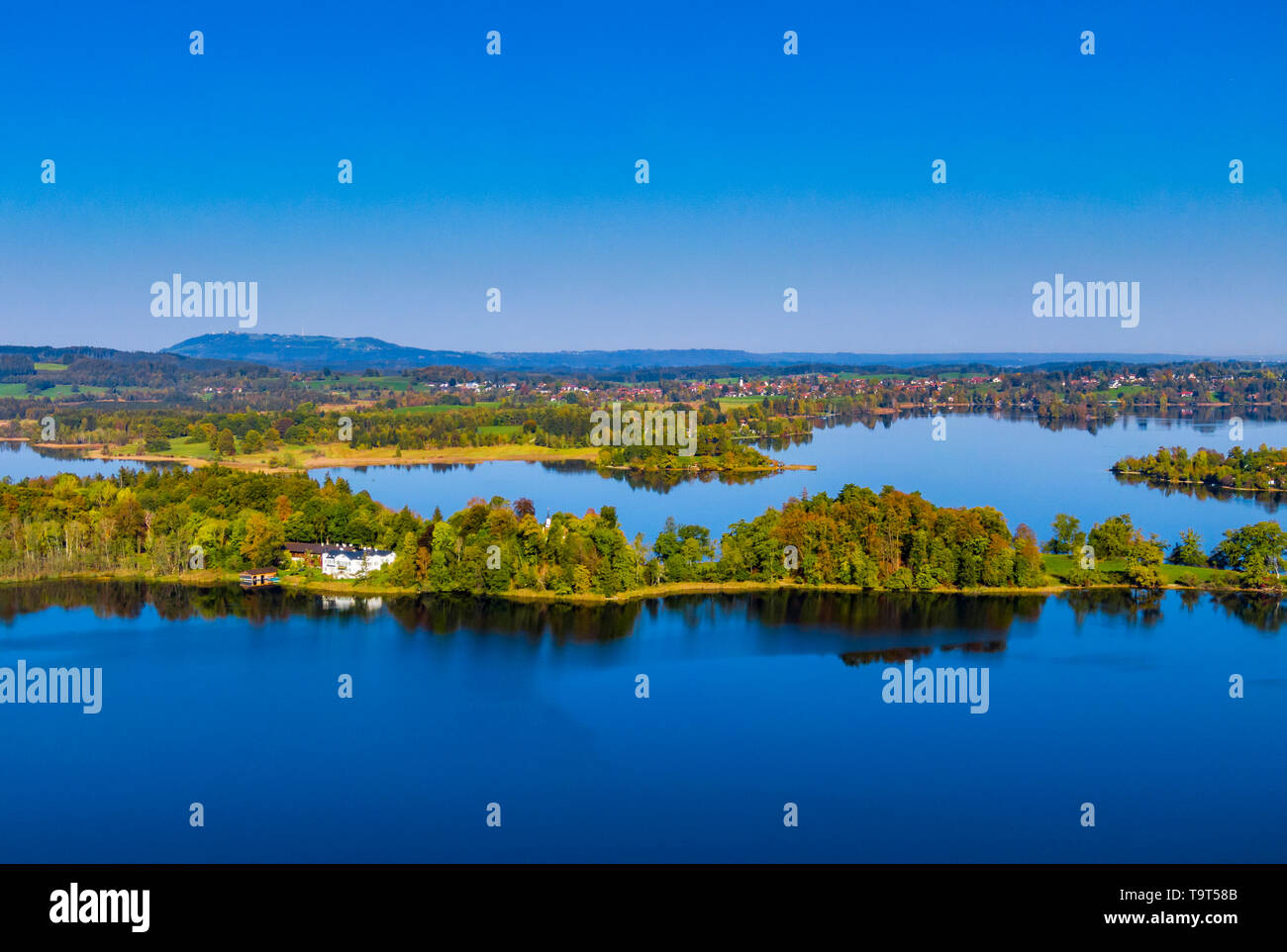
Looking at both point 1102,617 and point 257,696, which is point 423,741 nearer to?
point 257,696

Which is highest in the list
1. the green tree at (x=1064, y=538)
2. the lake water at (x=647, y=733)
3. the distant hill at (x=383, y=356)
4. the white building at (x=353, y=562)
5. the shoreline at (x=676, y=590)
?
the distant hill at (x=383, y=356)

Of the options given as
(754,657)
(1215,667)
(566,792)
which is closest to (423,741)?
(566,792)

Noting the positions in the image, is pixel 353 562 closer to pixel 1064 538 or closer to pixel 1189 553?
pixel 1064 538

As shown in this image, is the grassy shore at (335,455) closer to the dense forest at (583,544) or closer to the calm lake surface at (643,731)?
the dense forest at (583,544)

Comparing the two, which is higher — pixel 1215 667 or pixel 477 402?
pixel 477 402

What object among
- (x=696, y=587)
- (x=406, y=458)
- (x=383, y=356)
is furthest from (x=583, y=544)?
(x=383, y=356)

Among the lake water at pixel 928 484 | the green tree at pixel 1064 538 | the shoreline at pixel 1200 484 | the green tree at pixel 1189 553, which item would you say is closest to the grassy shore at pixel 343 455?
the lake water at pixel 928 484
